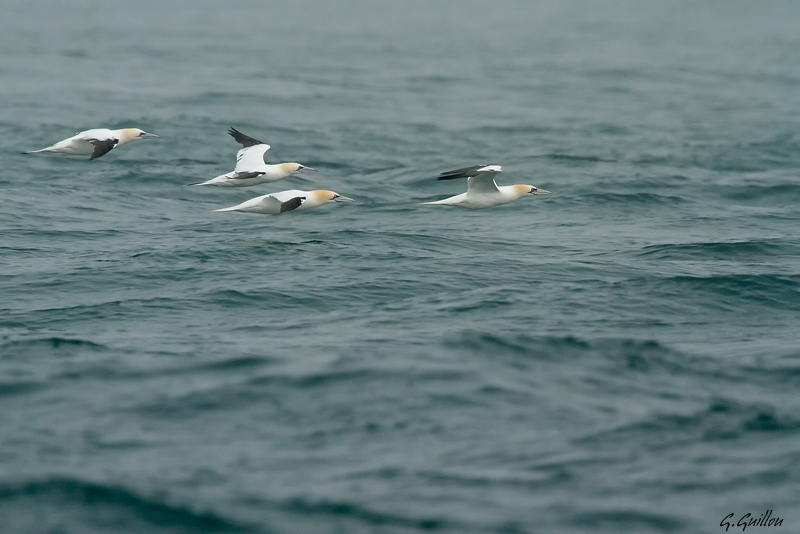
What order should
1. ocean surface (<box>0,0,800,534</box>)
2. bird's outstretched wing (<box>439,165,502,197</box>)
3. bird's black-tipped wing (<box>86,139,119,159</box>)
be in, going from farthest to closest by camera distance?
bird's black-tipped wing (<box>86,139,119,159</box>)
bird's outstretched wing (<box>439,165,502,197</box>)
ocean surface (<box>0,0,800,534</box>)

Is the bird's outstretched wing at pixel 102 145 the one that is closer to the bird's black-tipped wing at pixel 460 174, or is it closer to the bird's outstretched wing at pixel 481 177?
the bird's outstretched wing at pixel 481 177

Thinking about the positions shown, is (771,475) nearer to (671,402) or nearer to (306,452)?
(671,402)

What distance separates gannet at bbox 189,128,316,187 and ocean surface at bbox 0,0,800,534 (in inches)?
46.7

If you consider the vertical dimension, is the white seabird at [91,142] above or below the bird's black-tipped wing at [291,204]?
above

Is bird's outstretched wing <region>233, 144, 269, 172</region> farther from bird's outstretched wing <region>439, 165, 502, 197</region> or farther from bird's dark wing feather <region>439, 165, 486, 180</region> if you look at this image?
bird's dark wing feather <region>439, 165, 486, 180</region>

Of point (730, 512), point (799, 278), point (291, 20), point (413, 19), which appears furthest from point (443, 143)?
point (413, 19)

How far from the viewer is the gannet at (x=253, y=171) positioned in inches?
774

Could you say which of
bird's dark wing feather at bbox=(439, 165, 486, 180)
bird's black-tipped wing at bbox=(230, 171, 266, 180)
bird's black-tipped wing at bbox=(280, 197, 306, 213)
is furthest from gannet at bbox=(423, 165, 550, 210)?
bird's black-tipped wing at bbox=(230, 171, 266, 180)

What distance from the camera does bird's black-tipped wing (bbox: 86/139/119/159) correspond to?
1953 cm

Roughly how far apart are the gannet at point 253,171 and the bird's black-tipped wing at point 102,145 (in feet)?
5.91

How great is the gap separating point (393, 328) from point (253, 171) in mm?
6373
